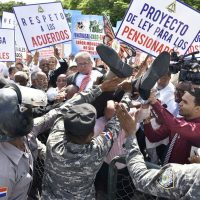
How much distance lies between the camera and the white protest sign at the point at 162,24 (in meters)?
3.86

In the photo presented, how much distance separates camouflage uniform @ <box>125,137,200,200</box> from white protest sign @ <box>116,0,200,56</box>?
217 centimetres

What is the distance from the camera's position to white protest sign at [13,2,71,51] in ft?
19.1

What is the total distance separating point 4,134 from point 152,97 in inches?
42.6

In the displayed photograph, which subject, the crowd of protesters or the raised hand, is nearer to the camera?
the crowd of protesters

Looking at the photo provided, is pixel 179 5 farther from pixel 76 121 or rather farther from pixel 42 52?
pixel 42 52

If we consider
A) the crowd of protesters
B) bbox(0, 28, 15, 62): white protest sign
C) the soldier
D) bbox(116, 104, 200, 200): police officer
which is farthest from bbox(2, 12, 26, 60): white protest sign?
bbox(116, 104, 200, 200): police officer

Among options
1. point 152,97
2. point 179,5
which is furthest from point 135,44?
point 152,97

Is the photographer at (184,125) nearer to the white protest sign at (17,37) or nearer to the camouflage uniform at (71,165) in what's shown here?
the camouflage uniform at (71,165)

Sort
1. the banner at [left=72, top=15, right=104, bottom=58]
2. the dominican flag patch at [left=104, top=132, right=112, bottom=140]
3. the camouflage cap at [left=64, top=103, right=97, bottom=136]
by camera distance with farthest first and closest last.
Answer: the banner at [left=72, top=15, right=104, bottom=58] < the dominican flag patch at [left=104, top=132, right=112, bottom=140] < the camouflage cap at [left=64, top=103, right=97, bottom=136]

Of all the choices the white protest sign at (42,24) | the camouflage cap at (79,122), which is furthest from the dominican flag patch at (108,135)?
the white protest sign at (42,24)

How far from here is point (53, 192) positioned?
7.59 feet

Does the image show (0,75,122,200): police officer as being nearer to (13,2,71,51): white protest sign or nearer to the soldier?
the soldier

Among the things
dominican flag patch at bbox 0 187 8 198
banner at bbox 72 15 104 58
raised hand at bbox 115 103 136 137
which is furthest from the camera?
banner at bbox 72 15 104 58

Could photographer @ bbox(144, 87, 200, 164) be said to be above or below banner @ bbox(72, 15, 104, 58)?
above
